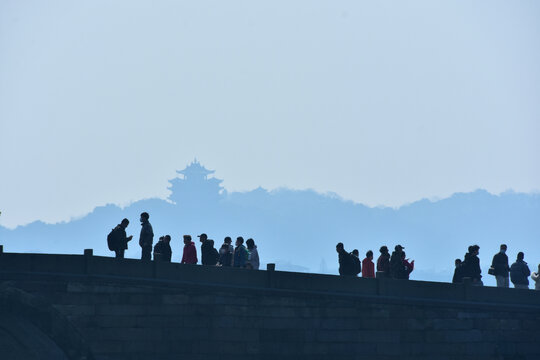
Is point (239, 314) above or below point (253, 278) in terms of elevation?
below

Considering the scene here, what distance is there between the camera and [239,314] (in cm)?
2586

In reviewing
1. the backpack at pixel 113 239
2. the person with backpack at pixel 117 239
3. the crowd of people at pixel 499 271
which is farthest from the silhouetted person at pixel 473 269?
the backpack at pixel 113 239

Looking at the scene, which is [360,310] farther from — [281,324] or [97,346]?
[97,346]

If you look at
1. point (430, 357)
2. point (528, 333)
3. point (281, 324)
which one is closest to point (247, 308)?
point (281, 324)

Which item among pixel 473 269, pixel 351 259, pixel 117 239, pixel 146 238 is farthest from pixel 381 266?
pixel 117 239

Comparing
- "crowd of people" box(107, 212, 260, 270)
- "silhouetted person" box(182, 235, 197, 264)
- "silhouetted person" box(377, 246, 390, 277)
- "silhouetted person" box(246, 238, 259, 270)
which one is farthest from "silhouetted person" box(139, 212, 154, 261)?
"silhouetted person" box(377, 246, 390, 277)

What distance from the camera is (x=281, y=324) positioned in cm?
Result: 2603

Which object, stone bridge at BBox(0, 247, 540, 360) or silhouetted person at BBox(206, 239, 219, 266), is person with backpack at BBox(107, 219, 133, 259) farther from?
silhouetted person at BBox(206, 239, 219, 266)

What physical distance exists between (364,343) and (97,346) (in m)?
6.25

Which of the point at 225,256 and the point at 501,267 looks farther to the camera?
the point at 501,267

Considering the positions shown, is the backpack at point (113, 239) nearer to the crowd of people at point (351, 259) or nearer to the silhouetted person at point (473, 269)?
the crowd of people at point (351, 259)

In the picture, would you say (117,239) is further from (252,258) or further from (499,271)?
(499,271)

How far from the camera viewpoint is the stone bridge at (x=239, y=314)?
25078mm

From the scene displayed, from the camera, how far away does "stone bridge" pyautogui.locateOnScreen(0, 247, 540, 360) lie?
25.1 m
